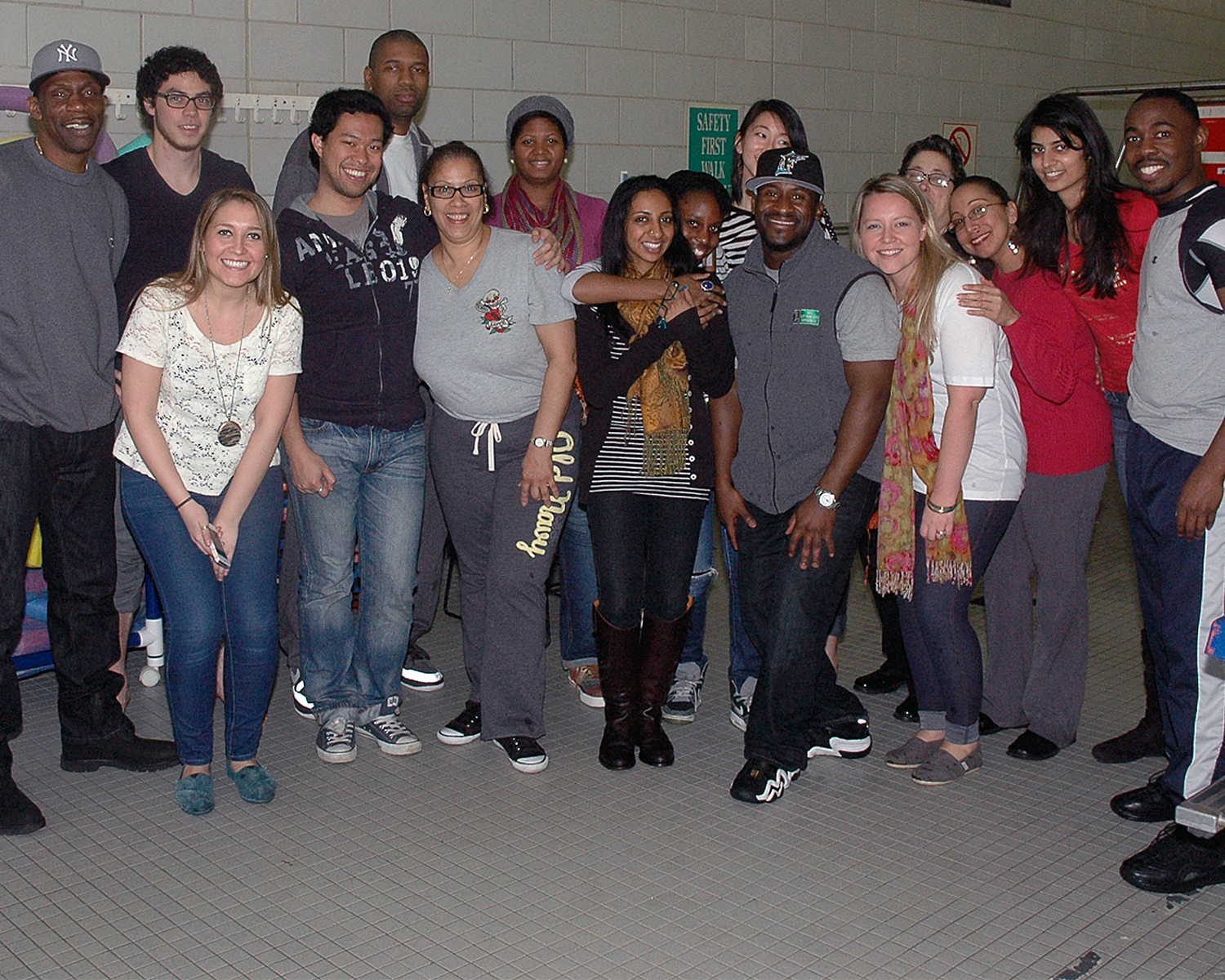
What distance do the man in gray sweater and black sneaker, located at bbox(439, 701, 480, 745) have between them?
1012mm

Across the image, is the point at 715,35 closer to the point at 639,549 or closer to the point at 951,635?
the point at 639,549

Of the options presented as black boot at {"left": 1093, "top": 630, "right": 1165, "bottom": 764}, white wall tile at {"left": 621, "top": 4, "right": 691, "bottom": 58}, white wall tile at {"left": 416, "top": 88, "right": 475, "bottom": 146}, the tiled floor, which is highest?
white wall tile at {"left": 621, "top": 4, "right": 691, "bottom": 58}

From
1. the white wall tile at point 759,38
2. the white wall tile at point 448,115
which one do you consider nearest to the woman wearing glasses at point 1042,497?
the white wall tile at point 448,115

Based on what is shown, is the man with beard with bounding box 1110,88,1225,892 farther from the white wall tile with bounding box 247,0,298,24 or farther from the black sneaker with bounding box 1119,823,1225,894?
the white wall tile with bounding box 247,0,298,24

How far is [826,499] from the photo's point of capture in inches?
117

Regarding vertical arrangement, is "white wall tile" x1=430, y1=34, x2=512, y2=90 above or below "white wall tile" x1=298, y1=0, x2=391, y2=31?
below

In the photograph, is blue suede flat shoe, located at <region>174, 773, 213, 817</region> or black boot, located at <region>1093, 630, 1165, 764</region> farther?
black boot, located at <region>1093, 630, 1165, 764</region>

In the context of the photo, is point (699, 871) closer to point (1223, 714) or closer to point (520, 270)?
point (1223, 714)

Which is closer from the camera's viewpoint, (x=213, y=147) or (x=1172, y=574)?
(x=1172, y=574)

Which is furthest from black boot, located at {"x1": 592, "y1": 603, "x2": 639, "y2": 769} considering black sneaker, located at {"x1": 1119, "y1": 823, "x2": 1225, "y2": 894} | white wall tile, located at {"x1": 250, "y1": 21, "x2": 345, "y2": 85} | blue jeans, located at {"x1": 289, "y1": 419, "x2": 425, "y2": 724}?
white wall tile, located at {"x1": 250, "y1": 21, "x2": 345, "y2": 85}

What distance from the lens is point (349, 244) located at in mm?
3229

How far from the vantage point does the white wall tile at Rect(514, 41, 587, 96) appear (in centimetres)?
573

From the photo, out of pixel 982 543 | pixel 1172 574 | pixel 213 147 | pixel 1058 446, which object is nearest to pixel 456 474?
pixel 982 543

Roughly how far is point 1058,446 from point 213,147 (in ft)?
11.0
